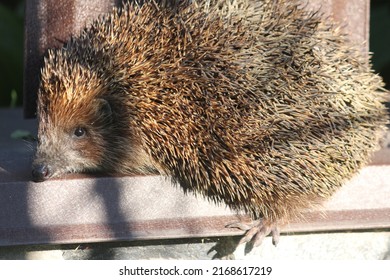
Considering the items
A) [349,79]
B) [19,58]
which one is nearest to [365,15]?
[349,79]

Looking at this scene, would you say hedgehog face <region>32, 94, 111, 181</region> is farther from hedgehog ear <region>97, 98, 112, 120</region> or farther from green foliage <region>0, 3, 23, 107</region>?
green foliage <region>0, 3, 23, 107</region>

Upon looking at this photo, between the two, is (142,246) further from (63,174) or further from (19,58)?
(19,58)

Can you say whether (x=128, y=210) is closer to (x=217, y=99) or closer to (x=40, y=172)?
(x=40, y=172)

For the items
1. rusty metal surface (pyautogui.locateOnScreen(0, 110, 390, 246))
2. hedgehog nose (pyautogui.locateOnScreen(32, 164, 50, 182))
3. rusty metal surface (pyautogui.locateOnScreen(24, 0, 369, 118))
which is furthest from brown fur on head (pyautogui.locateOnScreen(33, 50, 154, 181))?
rusty metal surface (pyautogui.locateOnScreen(24, 0, 369, 118))

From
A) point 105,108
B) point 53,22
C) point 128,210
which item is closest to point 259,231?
point 128,210

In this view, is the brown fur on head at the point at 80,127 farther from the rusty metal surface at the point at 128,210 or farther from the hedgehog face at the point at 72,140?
the rusty metal surface at the point at 128,210

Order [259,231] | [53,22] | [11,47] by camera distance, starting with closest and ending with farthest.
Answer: [259,231] < [53,22] < [11,47]
